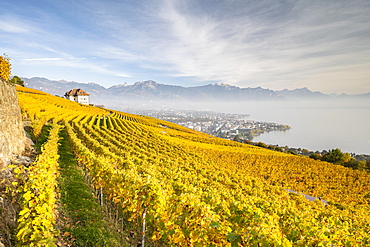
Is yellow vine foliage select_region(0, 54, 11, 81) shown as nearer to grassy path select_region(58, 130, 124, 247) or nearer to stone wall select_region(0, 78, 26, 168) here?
stone wall select_region(0, 78, 26, 168)

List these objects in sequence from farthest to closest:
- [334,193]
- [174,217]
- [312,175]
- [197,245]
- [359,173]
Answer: [359,173], [312,175], [334,193], [174,217], [197,245]

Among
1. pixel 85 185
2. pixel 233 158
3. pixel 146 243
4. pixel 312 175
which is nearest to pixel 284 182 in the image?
pixel 312 175

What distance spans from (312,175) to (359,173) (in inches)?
300

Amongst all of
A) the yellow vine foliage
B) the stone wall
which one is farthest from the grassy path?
the yellow vine foliage

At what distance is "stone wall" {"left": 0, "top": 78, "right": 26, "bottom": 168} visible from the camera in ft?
30.6

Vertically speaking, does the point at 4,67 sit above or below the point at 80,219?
above

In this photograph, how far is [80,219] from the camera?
7.31 m

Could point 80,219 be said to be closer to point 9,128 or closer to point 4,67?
point 9,128

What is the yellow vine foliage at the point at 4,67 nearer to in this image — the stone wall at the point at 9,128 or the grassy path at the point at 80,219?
the stone wall at the point at 9,128

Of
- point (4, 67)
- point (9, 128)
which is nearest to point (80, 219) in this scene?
point (9, 128)

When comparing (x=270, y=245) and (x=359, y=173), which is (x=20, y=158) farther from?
(x=359, y=173)

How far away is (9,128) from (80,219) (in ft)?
25.1

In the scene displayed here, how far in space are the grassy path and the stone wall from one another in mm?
2933

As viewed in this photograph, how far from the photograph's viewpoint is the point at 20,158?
33.0ft
